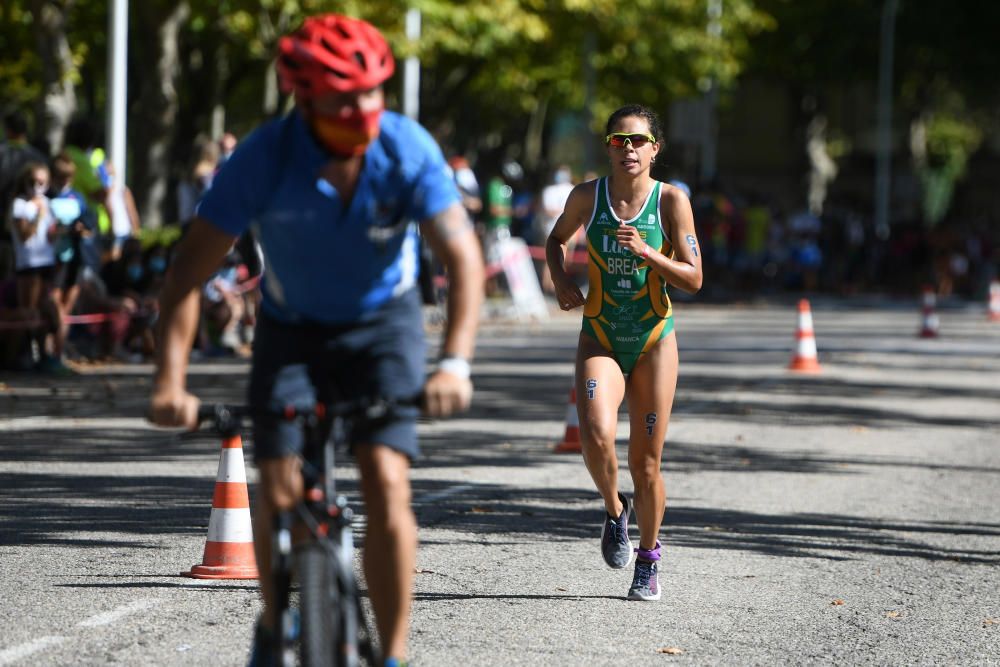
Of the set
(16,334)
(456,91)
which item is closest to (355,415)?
(16,334)

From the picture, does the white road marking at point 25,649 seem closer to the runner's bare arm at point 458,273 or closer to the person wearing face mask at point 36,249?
the runner's bare arm at point 458,273

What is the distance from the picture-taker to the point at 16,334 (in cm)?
1567

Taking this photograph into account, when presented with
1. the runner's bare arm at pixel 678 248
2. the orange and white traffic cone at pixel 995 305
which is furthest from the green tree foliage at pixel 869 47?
the runner's bare arm at pixel 678 248

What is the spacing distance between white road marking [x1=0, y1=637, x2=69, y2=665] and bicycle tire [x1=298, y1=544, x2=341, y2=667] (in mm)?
1900

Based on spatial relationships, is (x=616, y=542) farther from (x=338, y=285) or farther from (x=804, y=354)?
(x=804, y=354)

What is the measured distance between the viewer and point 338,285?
4.64 metres

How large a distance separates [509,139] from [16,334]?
1812 inches

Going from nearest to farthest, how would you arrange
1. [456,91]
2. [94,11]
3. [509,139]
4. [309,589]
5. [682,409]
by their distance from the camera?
[309,589] < [682,409] < [94,11] < [456,91] < [509,139]

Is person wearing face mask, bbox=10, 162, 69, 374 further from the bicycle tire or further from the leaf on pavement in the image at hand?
the bicycle tire

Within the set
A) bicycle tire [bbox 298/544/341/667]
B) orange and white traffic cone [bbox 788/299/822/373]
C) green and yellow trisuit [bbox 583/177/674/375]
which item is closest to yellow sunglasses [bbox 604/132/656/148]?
green and yellow trisuit [bbox 583/177/674/375]

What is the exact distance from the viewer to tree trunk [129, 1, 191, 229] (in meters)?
25.8

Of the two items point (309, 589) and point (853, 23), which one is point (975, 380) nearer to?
point (309, 589)

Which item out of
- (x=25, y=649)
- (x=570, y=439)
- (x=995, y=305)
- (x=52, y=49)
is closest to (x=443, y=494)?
(x=570, y=439)

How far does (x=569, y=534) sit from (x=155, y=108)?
1876 centimetres
